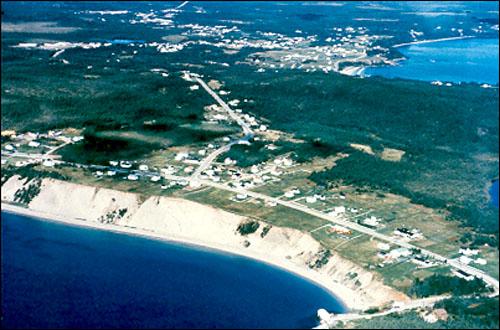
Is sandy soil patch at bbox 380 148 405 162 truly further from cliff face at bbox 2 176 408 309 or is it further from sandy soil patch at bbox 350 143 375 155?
cliff face at bbox 2 176 408 309

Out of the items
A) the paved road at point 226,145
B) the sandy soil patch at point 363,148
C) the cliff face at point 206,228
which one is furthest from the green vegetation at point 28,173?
the sandy soil patch at point 363,148

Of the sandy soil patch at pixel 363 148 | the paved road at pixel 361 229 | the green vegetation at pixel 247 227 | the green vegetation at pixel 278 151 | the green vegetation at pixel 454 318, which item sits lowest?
the sandy soil patch at pixel 363 148

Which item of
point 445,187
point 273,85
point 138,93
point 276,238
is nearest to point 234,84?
point 273,85

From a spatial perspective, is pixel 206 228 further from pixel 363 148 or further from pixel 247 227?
pixel 363 148

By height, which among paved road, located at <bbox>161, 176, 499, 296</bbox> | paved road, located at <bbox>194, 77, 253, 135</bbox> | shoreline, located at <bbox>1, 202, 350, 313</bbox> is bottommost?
paved road, located at <bbox>194, 77, 253, 135</bbox>

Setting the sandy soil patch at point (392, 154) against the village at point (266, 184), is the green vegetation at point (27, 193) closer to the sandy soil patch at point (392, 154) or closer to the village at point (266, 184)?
the village at point (266, 184)

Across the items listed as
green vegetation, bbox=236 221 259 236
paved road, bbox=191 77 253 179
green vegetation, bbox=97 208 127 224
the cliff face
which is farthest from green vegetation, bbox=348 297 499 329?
paved road, bbox=191 77 253 179

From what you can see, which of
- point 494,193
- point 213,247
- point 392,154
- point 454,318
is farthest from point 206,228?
point 494,193
